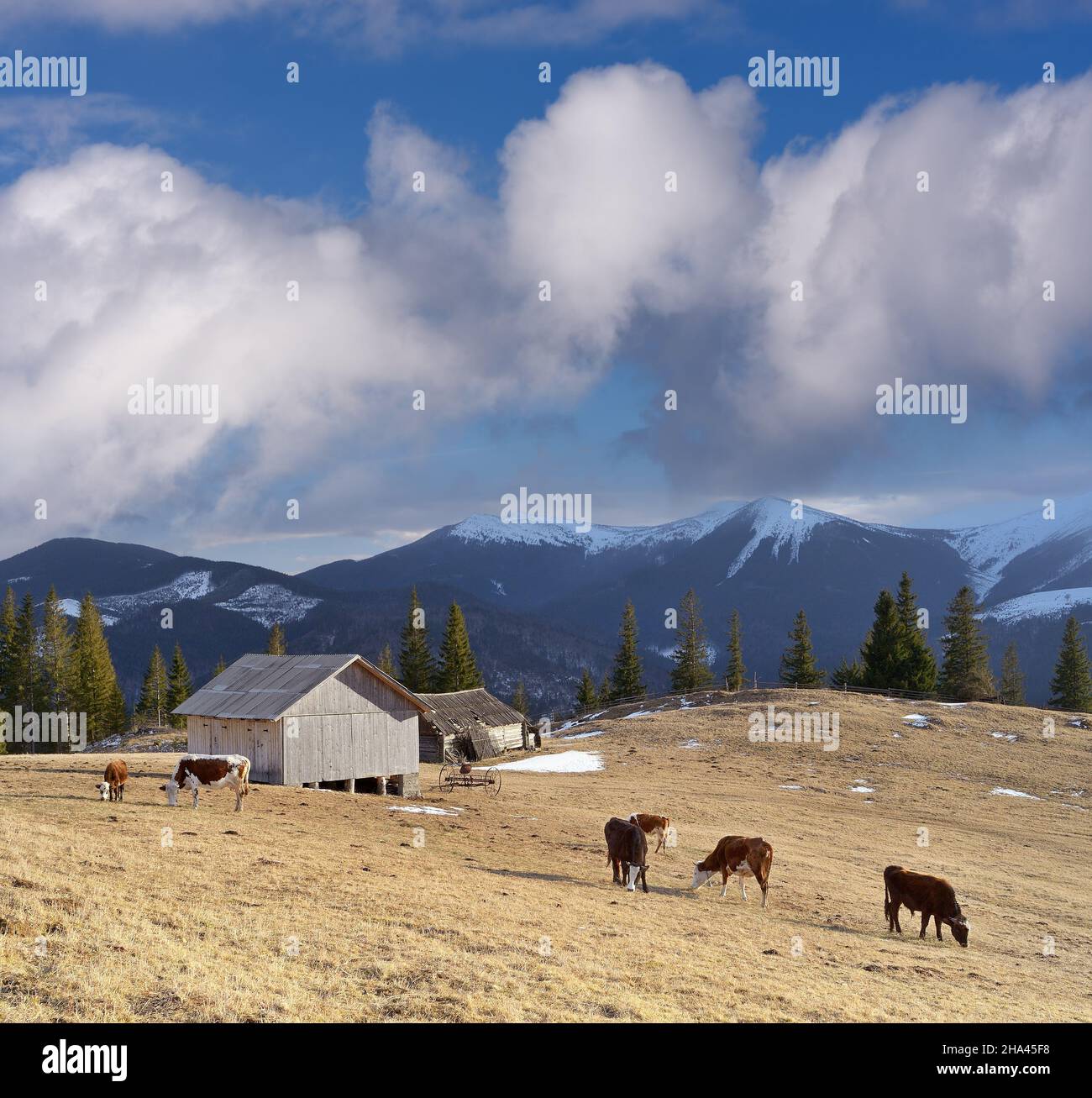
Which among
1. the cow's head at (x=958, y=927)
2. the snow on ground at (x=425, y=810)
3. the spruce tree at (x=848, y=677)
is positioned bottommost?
the spruce tree at (x=848, y=677)

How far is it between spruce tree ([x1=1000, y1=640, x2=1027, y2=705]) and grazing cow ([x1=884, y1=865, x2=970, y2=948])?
9425cm

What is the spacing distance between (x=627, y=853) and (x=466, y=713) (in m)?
45.0

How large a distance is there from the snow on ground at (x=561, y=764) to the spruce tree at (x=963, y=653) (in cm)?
4680

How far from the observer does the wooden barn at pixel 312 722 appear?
3666 centimetres

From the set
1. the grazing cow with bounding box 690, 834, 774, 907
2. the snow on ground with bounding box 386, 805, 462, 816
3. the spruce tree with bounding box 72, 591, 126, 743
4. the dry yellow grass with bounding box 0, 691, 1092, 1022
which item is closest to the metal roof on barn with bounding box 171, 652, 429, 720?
the dry yellow grass with bounding box 0, 691, 1092, 1022

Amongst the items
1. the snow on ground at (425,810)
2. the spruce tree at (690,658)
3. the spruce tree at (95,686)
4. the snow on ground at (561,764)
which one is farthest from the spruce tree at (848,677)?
the spruce tree at (95,686)

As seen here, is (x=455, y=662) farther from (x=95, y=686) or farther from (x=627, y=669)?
(x=95, y=686)

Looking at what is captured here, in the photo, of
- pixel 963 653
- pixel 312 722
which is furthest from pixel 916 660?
pixel 312 722

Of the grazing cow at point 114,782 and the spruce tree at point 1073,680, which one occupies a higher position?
the grazing cow at point 114,782

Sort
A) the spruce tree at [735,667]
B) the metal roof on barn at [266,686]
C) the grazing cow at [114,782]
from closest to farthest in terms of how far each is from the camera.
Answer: the grazing cow at [114,782], the metal roof on barn at [266,686], the spruce tree at [735,667]

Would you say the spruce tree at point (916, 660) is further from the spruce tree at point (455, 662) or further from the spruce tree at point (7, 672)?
the spruce tree at point (7, 672)

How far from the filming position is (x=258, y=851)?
2044 cm
